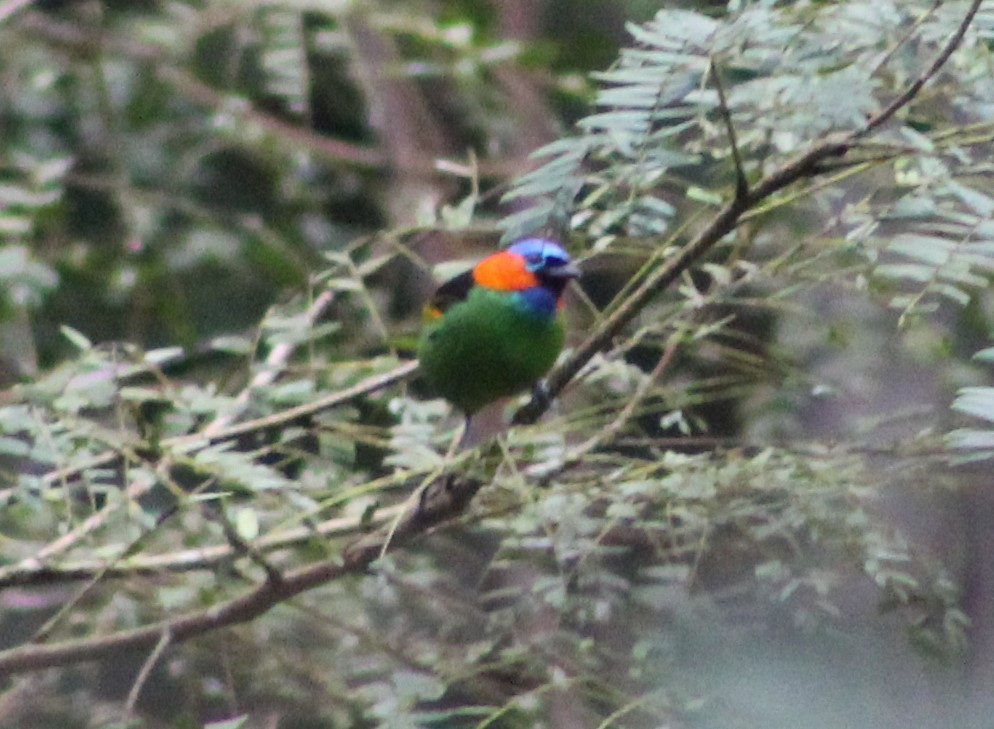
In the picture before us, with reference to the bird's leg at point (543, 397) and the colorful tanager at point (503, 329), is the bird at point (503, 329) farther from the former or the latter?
the bird's leg at point (543, 397)

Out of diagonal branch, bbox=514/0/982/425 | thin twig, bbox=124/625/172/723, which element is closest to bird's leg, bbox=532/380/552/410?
diagonal branch, bbox=514/0/982/425

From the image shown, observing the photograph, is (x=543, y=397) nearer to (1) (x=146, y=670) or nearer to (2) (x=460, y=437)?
(2) (x=460, y=437)

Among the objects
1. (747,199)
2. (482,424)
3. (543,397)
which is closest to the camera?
(747,199)

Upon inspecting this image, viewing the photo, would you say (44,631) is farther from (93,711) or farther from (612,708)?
(612,708)

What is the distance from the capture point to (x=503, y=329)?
1.20 metres

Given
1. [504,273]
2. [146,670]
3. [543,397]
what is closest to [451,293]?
[504,273]

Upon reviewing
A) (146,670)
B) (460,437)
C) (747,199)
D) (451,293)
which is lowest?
(146,670)

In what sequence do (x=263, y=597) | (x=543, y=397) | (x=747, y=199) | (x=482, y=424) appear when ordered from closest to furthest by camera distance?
(x=747, y=199)
(x=543, y=397)
(x=263, y=597)
(x=482, y=424)

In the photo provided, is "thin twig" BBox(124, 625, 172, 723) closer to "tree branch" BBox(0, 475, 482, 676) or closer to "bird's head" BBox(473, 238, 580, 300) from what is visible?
"tree branch" BBox(0, 475, 482, 676)

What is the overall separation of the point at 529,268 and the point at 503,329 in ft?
0.20

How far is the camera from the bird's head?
118 cm

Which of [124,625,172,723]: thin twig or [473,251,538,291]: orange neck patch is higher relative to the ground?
[473,251,538,291]: orange neck patch

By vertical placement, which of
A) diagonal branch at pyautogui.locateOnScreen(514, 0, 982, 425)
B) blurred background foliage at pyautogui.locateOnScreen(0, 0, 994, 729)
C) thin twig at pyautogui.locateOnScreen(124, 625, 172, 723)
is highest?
diagonal branch at pyautogui.locateOnScreen(514, 0, 982, 425)

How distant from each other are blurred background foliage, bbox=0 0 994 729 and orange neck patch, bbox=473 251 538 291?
0.05 metres
